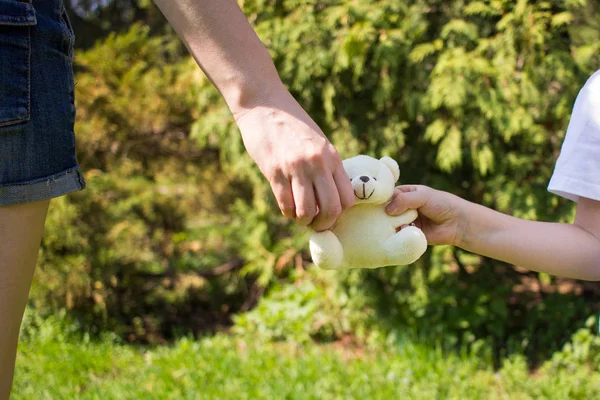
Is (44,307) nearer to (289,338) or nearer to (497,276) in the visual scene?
(289,338)

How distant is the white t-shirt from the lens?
1.47 meters

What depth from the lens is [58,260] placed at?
3551 millimetres

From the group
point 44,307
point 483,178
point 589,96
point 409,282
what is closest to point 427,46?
point 483,178

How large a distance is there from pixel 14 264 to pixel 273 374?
1886mm

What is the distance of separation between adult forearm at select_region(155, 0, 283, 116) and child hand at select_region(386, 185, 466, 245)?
18.4 inches

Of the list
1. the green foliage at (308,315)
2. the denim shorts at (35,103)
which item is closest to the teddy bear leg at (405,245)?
the denim shorts at (35,103)

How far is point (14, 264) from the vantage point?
1354 millimetres

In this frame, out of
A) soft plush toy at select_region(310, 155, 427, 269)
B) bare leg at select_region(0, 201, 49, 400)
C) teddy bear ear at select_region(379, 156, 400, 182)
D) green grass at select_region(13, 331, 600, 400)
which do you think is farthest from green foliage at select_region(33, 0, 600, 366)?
bare leg at select_region(0, 201, 49, 400)

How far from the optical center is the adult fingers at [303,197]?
1.18 metres

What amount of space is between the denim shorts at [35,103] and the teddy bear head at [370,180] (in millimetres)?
667

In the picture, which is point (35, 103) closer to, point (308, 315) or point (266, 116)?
point (266, 116)

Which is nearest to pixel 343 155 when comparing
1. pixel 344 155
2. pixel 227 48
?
pixel 344 155

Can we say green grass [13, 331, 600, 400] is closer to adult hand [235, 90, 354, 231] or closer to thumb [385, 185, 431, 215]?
thumb [385, 185, 431, 215]

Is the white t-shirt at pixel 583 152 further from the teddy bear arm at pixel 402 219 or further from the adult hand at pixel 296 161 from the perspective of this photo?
the adult hand at pixel 296 161
